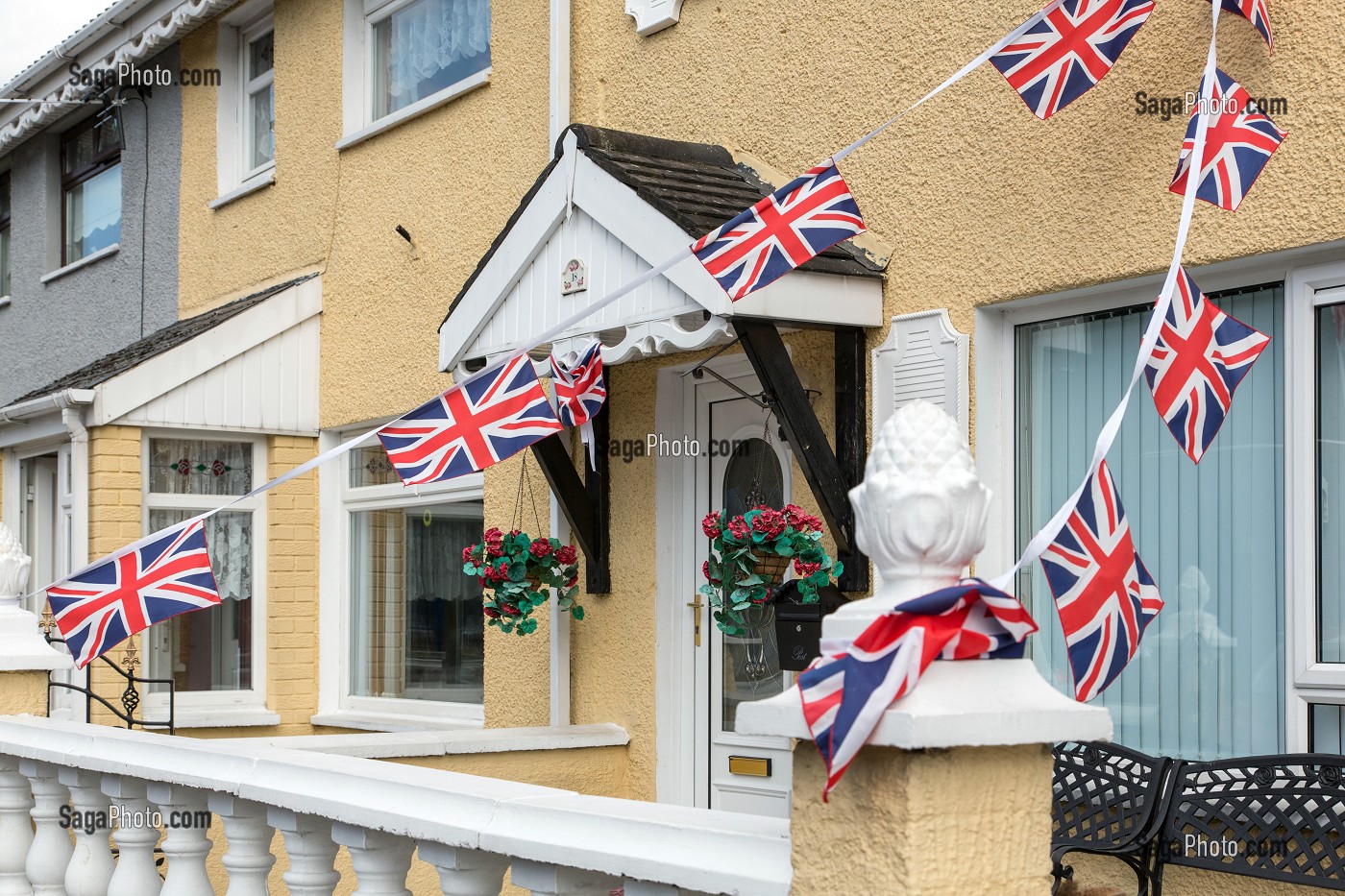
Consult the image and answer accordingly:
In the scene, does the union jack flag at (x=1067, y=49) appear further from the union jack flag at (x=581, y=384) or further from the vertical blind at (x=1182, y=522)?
the union jack flag at (x=581, y=384)

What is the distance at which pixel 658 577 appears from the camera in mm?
6645

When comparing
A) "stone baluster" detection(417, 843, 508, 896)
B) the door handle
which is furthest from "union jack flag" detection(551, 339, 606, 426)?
"stone baluster" detection(417, 843, 508, 896)

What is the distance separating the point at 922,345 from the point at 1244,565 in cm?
136

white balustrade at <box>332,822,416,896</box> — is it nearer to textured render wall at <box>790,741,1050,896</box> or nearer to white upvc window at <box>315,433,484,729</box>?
textured render wall at <box>790,741,1050,896</box>

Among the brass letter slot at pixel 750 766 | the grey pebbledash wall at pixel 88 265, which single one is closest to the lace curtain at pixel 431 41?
the grey pebbledash wall at pixel 88 265

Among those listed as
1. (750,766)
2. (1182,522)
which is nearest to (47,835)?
(750,766)

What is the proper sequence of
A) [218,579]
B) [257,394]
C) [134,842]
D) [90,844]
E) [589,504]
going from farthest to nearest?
1. [218,579]
2. [257,394]
3. [589,504]
4. [90,844]
5. [134,842]

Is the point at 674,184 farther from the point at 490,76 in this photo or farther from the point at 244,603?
the point at 244,603

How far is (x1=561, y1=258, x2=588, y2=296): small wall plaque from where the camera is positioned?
5.98 meters

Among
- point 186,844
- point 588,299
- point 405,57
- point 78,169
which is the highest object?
point 78,169

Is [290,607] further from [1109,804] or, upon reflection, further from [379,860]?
[379,860]

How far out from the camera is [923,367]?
5.34 meters

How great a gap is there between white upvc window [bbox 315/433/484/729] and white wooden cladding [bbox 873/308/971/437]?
299 cm

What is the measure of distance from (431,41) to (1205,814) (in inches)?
241
